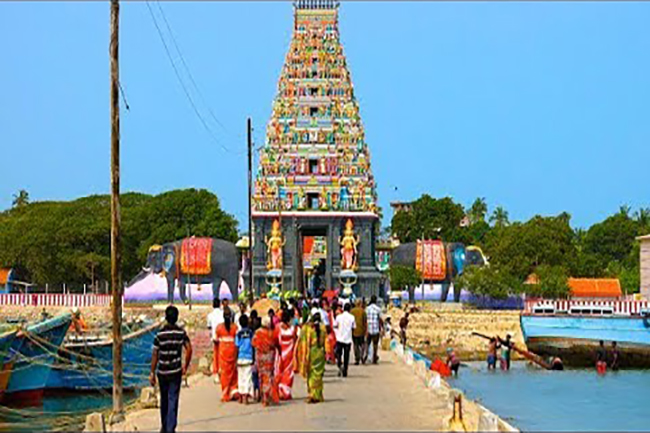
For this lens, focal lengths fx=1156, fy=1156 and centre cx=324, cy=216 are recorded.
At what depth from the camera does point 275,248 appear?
62.2 meters

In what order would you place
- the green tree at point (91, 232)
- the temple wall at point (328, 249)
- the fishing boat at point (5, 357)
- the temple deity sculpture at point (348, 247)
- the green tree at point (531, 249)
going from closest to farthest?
the fishing boat at point (5, 357) → the temple deity sculpture at point (348, 247) → the temple wall at point (328, 249) → the green tree at point (531, 249) → the green tree at point (91, 232)

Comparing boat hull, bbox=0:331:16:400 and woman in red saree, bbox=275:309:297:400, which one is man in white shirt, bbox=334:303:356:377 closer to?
woman in red saree, bbox=275:309:297:400

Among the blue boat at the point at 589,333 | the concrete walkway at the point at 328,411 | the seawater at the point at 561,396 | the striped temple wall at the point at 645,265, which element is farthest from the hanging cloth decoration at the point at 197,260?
the concrete walkway at the point at 328,411

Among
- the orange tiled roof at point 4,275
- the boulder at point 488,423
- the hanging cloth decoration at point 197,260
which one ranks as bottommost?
the boulder at point 488,423

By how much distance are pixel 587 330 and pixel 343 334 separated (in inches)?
1114

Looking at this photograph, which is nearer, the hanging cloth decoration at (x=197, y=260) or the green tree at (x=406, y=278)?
the hanging cloth decoration at (x=197, y=260)

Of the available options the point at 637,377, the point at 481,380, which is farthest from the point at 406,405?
the point at 637,377

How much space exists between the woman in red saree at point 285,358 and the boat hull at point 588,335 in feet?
104

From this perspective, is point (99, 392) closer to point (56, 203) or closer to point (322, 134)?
point (322, 134)

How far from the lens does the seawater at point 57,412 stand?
27.7 m

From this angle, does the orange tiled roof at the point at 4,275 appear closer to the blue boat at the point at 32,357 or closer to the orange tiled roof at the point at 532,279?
the orange tiled roof at the point at 532,279

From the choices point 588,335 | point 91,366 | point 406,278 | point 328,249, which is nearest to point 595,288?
point 406,278

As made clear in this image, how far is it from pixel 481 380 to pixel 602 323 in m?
11.3

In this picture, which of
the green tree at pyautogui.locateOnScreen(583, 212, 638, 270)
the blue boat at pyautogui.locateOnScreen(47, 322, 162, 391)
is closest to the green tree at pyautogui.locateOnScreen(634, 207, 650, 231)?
the green tree at pyautogui.locateOnScreen(583, 212, 638, 270)
